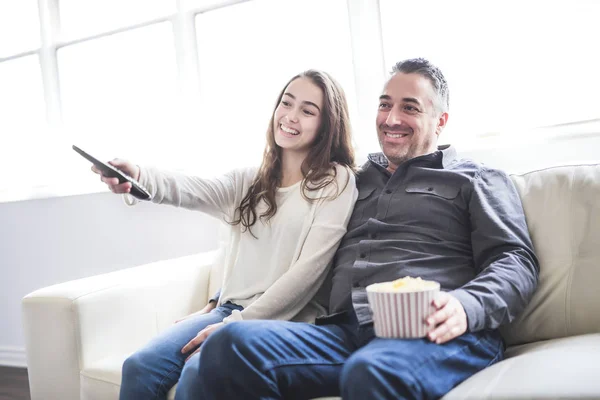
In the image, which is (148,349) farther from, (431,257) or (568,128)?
(568,128)

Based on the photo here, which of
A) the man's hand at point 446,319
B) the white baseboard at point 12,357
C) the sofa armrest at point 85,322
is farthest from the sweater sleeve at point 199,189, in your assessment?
the white baseboard at point 12,357

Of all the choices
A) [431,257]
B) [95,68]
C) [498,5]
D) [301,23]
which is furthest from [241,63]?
[431,257]

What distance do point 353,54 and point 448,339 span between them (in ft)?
4.81

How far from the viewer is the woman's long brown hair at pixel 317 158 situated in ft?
5.74

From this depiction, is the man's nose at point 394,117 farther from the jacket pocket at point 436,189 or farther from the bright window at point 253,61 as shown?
the bright window at point 253,61

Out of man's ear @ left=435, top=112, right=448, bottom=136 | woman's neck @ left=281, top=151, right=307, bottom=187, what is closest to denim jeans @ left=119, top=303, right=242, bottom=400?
woman's neck @ left=281, top=151, right=307, bottom=187

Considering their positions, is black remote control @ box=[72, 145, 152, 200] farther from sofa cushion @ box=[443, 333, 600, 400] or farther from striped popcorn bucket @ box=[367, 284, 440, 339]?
sofa cushion @ box=[443, 333, 600, 400]

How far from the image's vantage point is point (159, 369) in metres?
1.47

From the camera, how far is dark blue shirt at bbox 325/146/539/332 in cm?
139

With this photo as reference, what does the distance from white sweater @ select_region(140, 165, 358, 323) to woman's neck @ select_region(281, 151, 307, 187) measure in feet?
0.14

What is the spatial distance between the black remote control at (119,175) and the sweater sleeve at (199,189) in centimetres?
4

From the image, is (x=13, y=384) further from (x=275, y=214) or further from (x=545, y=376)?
(x=545, y=376)

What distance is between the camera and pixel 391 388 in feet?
3.52

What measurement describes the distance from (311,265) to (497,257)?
47cm
